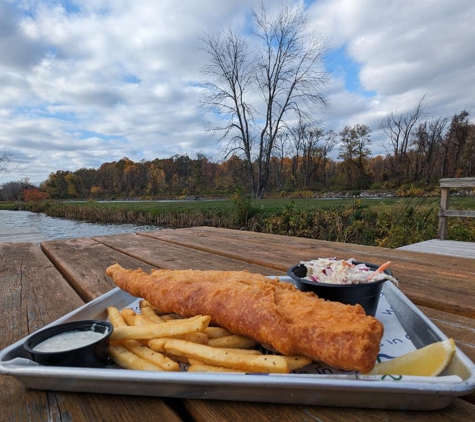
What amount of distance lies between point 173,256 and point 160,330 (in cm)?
151

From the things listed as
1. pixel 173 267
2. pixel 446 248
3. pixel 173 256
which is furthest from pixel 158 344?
pixel 446 248

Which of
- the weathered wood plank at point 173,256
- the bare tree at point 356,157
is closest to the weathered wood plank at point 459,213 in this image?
the weathered wood plank at point 173,256

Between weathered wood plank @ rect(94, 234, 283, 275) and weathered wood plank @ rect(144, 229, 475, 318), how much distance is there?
4.0 inches

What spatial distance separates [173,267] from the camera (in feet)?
6.51

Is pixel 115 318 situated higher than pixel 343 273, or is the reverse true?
pixel 343 273

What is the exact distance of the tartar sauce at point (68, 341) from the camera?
2.65 feet

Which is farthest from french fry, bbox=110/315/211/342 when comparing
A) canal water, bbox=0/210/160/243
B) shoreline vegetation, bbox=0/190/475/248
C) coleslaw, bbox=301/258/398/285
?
canal water, bbox=0/210/160/243

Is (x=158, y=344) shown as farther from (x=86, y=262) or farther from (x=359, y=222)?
(x=359, y=222)

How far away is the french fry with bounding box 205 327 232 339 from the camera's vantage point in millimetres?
891

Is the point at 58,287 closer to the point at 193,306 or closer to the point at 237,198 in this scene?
the point at 193,306

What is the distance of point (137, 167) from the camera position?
2648 inches

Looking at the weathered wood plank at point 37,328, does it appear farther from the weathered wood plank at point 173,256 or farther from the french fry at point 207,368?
the weathered wood plank at point 173,256

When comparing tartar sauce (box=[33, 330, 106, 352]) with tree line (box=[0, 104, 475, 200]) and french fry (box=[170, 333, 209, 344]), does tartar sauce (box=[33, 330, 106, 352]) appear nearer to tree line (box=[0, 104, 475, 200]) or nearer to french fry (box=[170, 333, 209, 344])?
french fry (box=[170, 333, 209, 344])

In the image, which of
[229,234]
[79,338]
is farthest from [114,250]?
[79,338]
